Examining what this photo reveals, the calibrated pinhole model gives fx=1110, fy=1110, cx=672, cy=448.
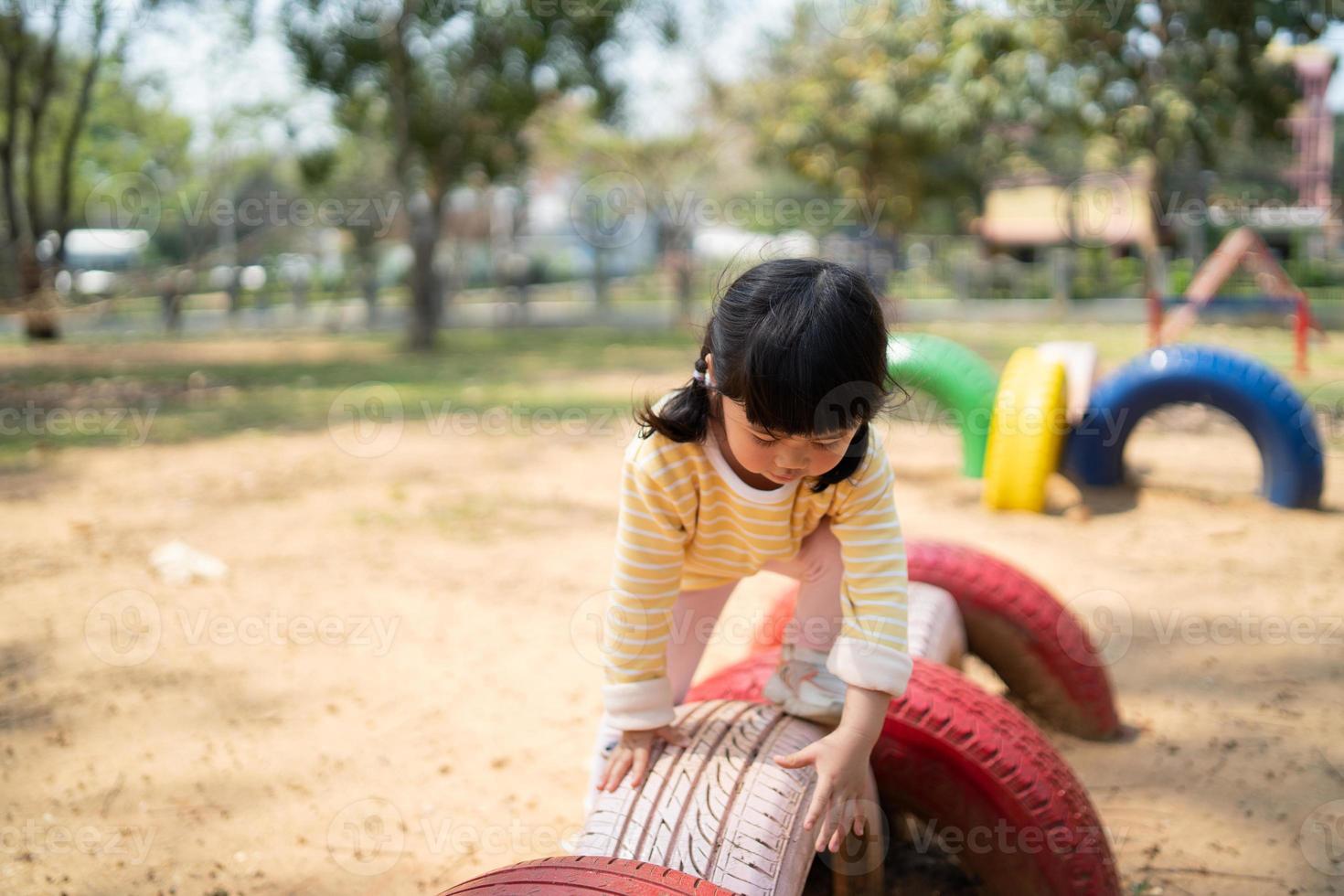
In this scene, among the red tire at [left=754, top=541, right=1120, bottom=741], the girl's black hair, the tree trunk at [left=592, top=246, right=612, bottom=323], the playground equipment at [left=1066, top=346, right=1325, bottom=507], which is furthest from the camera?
the tree trunk at [left=592, top=246, right=612, bottom=323]

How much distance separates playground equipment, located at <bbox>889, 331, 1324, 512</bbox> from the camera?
5414 mm

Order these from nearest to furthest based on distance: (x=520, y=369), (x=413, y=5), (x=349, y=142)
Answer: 1. (x=520, y=369)
2. (x=413, y=5)
3. (x=349, y=142)

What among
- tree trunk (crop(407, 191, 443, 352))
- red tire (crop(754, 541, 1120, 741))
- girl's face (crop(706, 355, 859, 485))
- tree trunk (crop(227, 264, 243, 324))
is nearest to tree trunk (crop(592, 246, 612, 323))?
tree trunk (crop(227, 264, 243, 324))

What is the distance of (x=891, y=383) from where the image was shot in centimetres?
172

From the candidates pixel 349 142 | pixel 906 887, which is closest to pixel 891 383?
pixel 906 887

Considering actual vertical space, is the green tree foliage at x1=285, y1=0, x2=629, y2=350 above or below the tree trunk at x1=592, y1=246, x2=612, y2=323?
above

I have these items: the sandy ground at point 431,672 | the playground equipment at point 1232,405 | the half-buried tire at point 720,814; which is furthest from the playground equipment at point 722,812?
the playground equipment at point 1232,405

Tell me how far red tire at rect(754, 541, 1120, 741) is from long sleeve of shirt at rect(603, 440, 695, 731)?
0.90 metres

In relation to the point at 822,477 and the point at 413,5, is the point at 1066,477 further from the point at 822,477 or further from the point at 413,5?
the point at 413,5

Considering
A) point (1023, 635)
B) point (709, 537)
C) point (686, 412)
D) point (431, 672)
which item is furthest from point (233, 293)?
point (686, 412)

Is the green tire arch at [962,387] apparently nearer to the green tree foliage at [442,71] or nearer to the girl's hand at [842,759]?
the girl's hand at [842,759]

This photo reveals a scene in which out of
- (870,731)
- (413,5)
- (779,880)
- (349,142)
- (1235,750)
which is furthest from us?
(349,142)

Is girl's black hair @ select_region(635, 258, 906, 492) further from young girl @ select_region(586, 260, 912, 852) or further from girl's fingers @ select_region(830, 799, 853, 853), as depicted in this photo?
girl's fingers @ select_region(830, 799, 853, 853)

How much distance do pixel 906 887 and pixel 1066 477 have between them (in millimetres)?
4124
